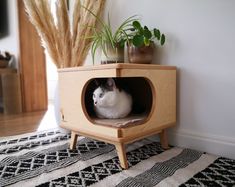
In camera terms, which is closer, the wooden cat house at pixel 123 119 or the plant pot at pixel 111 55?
the wooden cat house at pixel 123 119

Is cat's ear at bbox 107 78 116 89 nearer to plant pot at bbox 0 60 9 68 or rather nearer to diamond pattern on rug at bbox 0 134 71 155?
diamond pattern on rug at bbox 0 134 71 155

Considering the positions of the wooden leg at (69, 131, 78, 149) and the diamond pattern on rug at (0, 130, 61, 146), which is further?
the diamond pattern on rug at (0, 130, 61, 146)

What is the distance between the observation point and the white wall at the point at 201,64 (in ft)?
3.01

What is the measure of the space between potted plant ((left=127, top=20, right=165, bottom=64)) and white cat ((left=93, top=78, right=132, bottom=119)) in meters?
0.18

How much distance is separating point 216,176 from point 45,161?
643 mm

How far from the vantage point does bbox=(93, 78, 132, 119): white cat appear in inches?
36.4

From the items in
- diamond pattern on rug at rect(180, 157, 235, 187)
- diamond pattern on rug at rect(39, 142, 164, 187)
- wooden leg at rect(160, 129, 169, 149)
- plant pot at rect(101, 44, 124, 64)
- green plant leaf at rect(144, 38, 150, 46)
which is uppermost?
green plant leaf at rect(144, 38, 150, 46)

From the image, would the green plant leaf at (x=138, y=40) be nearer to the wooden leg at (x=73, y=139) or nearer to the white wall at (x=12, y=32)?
the wooden leg at (x=73, y=139)

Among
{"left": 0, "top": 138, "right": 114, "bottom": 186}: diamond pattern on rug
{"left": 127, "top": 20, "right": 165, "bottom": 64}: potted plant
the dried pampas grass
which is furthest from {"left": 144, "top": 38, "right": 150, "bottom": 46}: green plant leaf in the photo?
{"left": 0, "top": 138, "right": 114, "bottom": 186}: diamond pattern on rug

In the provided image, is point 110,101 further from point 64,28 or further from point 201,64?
point 64,28

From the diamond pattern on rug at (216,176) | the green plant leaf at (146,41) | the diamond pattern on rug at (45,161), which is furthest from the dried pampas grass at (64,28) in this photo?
the diamond pattern on rug at (216,176)

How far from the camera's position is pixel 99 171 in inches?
31.7

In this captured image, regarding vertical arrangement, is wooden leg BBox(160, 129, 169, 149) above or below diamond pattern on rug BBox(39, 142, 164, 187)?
above

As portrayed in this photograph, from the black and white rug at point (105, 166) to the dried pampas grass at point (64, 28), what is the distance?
1.65 feet
